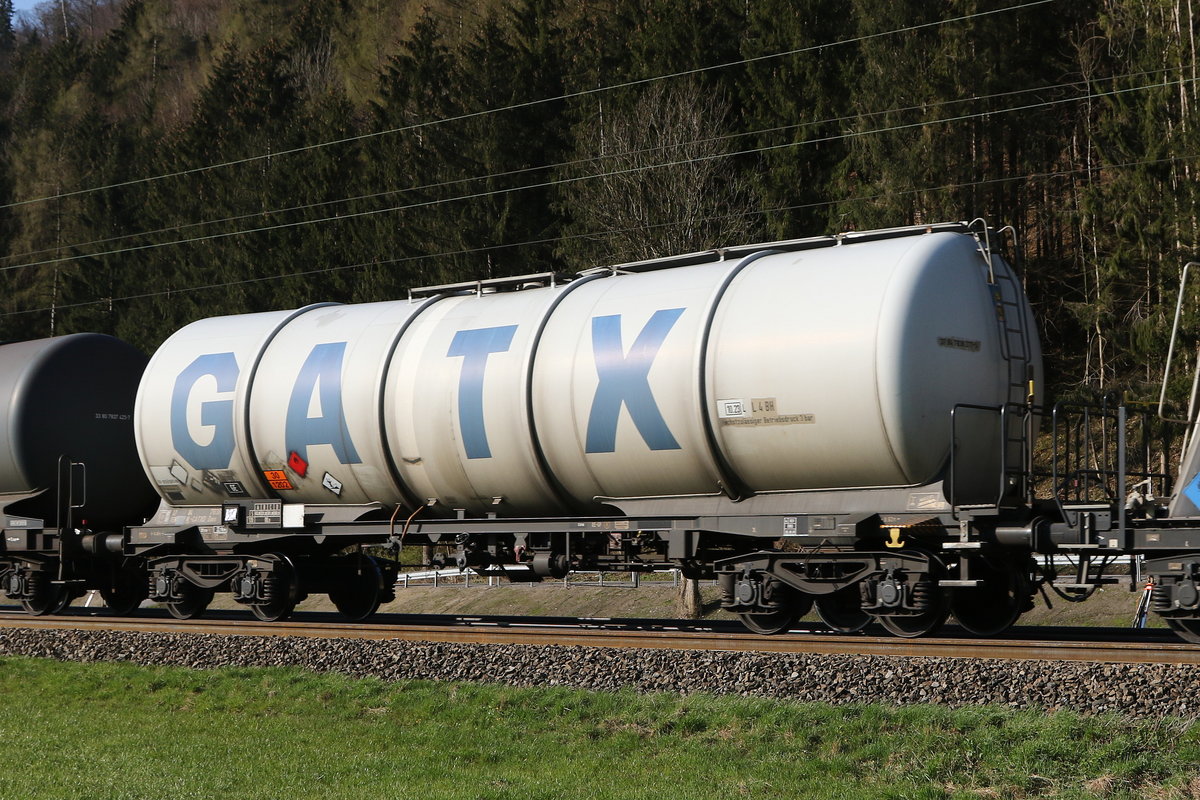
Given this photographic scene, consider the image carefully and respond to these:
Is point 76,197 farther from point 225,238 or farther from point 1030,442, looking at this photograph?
point 1030,442

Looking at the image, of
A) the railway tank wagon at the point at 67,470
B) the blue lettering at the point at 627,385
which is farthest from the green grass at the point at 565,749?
the railway tank wagon at the point at 67,470

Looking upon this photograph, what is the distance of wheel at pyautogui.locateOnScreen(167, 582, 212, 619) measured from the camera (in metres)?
17.3

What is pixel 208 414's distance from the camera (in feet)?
53.6

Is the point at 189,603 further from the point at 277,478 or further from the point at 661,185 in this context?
the point at 661,185

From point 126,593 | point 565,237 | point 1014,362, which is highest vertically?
point 565,237

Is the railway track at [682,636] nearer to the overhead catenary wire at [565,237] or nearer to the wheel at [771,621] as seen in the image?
the wheel at [771,621]

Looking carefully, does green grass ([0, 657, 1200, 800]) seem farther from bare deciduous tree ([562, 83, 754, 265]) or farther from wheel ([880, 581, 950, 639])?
bare deciduous tree ([562, 83, 754, 265])

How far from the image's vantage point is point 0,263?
204ft

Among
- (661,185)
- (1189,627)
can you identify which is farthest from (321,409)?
(661,185)

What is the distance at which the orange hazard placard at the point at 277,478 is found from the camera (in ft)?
52.1

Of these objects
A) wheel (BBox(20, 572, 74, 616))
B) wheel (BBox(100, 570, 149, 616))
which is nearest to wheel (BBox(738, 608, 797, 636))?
wheel (BBox(100, 570, 149, 616))

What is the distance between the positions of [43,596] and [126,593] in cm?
116

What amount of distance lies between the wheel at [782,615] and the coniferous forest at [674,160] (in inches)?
189

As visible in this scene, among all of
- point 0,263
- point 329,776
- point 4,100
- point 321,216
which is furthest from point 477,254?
point 4,100
